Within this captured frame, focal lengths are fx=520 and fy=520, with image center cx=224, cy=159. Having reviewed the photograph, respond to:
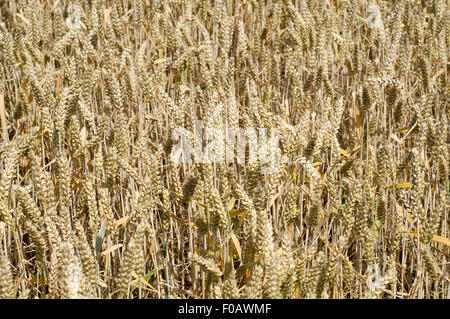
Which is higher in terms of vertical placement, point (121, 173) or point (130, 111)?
point (130, 111)

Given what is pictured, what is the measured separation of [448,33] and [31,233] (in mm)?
1840

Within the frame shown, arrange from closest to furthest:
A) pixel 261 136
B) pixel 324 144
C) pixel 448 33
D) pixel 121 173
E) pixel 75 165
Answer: pixel 261 136
pixel 324 144
pixel 75 165
pixel 121 173
pixel 448 33

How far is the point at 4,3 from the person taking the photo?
9.71 feet

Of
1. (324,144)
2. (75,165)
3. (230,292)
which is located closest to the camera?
(230,292)

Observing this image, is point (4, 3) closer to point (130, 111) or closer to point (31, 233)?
point (130, 111)

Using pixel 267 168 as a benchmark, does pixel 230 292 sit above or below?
below

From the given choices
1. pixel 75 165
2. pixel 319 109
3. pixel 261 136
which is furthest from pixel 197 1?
pixel 261 136

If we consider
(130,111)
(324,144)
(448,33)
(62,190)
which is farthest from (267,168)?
(448,33)

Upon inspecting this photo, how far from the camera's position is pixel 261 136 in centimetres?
129

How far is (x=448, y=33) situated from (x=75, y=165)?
1586mm

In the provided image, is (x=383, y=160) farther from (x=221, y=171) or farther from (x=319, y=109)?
(x=319, y=109)

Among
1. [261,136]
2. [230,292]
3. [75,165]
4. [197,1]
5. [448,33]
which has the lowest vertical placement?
[230,292]

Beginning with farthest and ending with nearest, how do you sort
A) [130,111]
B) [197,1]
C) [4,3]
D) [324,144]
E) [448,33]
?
[4,3] → [197,1] → [448,33] → [130,111] → [324,144]

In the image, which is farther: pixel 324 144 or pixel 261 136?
pixel 324 144
